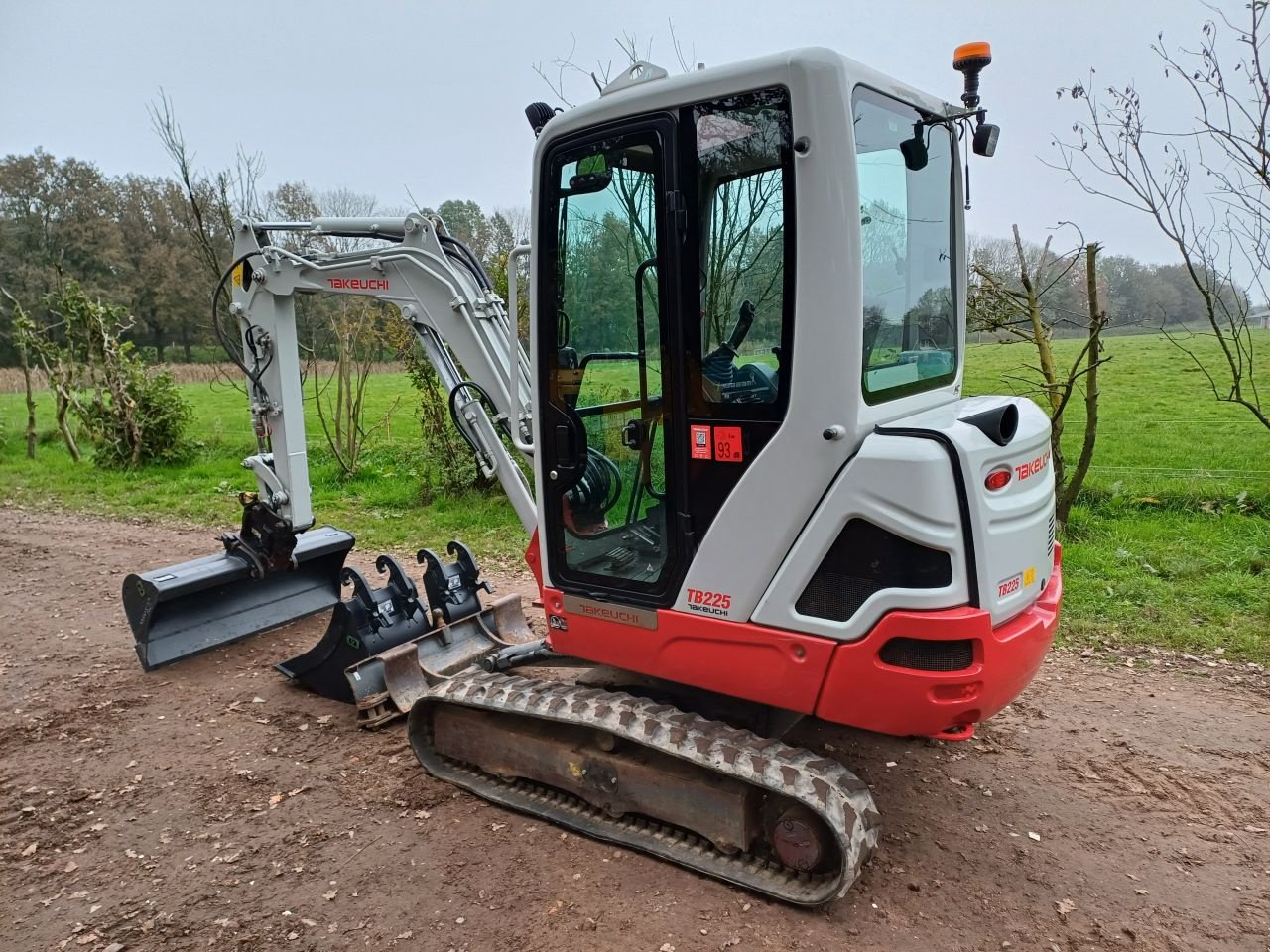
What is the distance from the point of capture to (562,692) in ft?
12.0

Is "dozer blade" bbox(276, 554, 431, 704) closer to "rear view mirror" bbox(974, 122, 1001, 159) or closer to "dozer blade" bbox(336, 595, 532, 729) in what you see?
"dozer blade" bbox(336, 595, 532, 729)

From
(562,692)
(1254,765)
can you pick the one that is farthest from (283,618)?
(1254,765)

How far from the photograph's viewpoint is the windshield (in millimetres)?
2938

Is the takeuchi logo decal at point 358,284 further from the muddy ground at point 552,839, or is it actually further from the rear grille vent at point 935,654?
the rear grille vent at point 935,654

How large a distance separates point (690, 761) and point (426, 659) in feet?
6.91

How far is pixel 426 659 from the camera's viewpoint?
4.79 metres

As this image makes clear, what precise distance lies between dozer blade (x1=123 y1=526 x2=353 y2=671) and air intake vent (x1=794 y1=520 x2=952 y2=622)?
3.88m

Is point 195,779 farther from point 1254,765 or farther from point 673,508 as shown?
point 1254,765

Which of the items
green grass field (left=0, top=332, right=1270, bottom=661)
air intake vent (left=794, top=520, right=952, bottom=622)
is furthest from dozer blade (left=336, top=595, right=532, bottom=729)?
green grass field (left=0, top=332, right=1270, bottom=661)

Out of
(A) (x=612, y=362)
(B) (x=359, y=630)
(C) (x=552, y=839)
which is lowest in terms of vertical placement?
(C) (x=552, y=839)

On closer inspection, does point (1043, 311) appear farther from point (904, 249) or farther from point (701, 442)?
point (701, 442)

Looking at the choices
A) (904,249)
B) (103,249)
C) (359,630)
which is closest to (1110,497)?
(904,249)

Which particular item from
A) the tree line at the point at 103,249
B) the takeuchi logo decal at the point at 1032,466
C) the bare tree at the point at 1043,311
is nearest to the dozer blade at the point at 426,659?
the takeuchi logo decal at the point at 1032,466

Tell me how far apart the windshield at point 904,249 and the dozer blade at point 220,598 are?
408 centimetres
